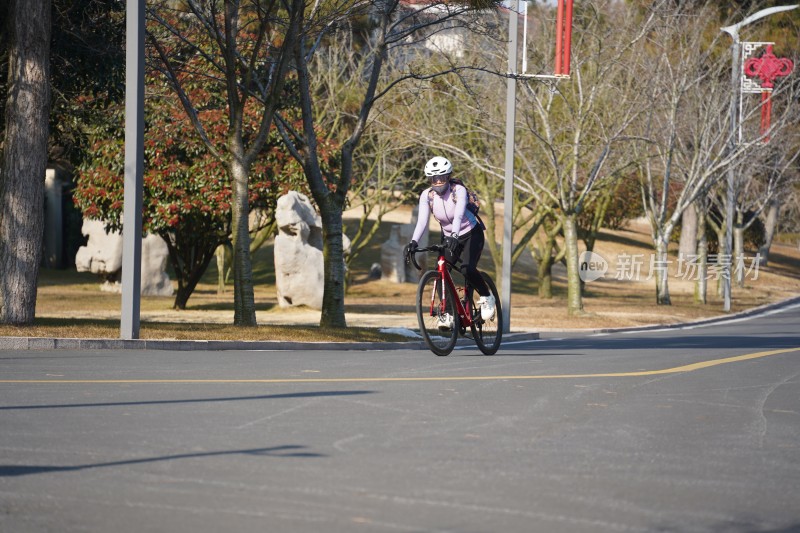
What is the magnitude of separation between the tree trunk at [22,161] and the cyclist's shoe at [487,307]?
6354 mm

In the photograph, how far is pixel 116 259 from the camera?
37.5m

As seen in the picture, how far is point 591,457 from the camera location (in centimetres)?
744

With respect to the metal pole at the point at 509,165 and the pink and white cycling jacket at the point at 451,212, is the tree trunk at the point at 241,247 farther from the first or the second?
the pink and white cycling jacket at the point at 451,212

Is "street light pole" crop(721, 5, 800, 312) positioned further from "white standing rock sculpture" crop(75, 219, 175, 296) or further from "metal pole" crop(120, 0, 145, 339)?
"metal pole" crop(120, 0, 145, 339)

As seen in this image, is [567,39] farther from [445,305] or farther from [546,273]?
[546,273]

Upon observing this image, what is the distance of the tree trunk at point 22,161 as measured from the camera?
16594 millimetres

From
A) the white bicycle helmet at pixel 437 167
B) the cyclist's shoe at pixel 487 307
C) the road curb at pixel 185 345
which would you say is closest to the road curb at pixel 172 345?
the road curb at pixel 185 345

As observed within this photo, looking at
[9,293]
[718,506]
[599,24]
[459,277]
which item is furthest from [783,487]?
[599,24]

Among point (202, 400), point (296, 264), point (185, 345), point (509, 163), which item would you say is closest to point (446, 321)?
point (185, 345)

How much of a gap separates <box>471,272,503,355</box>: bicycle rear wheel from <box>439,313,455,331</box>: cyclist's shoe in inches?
19.0

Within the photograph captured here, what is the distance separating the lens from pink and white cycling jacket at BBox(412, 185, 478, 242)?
43.7ft

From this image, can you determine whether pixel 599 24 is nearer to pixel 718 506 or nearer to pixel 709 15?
pixel 709 15

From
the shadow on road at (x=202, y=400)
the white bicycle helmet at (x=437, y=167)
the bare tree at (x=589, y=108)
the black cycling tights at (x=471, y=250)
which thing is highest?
the bare tree at (x=589, y=108)

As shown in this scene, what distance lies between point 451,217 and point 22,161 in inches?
255
